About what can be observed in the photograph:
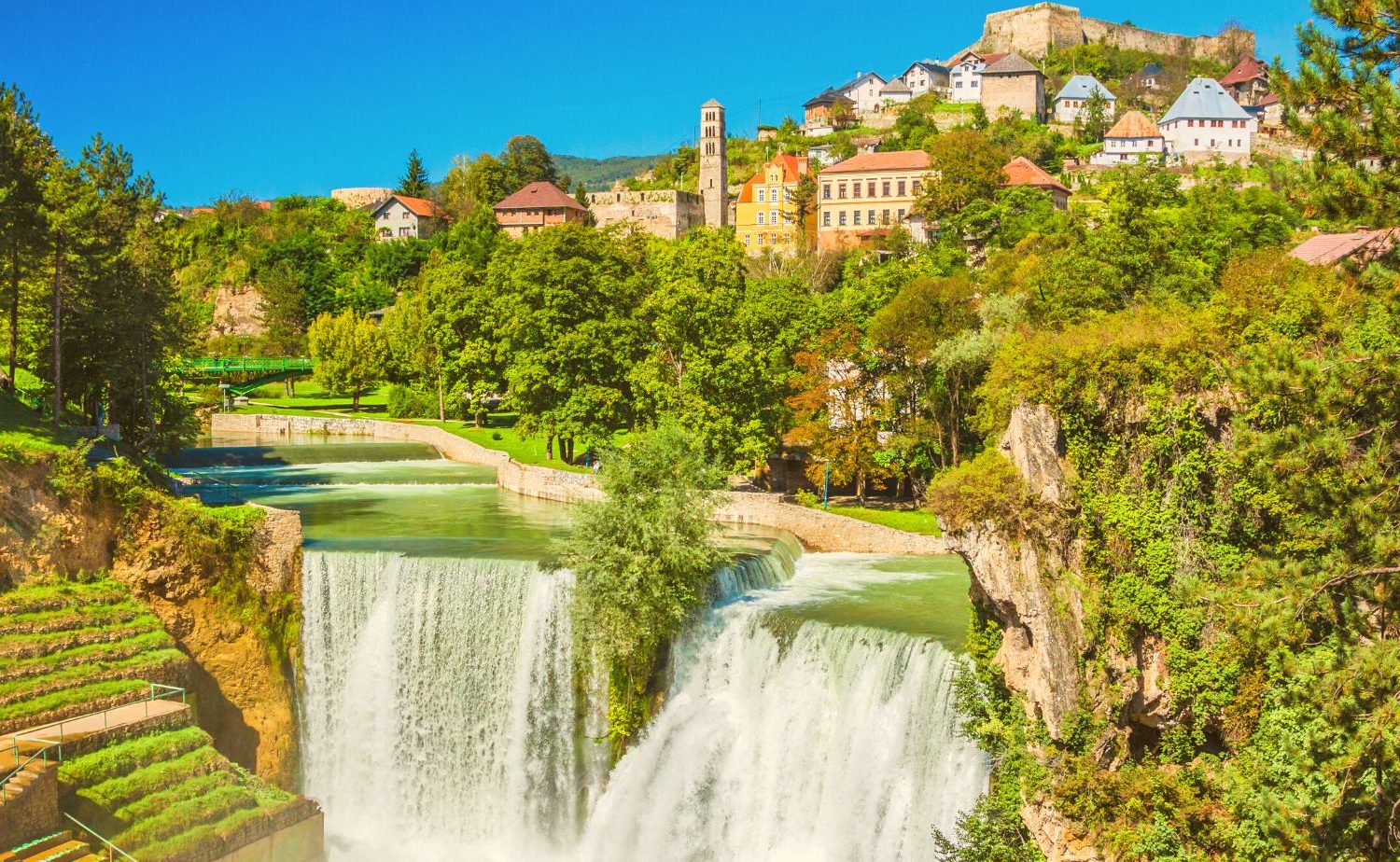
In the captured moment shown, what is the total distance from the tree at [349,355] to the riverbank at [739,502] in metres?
8.31

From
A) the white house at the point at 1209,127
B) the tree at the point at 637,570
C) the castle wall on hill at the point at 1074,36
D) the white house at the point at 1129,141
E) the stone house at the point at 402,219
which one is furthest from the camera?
the castle wall on hill at the point at 1074,36

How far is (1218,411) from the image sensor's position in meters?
19.6

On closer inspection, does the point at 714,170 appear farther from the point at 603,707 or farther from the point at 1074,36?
the point at 603,707

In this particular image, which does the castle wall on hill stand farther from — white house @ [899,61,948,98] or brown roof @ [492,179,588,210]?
brown roof @ [492,179,588,210]

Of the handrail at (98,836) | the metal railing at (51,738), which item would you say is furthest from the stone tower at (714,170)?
the handrail at (98,836)

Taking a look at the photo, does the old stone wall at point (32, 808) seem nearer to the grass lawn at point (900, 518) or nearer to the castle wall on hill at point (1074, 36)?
the grass lawn at point (900, 518)

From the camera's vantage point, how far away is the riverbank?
35.2 metres

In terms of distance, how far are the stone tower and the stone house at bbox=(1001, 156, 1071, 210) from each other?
3561cm

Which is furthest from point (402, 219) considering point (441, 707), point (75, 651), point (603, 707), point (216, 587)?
point (603, 707)

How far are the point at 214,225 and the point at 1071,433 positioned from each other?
102 meters

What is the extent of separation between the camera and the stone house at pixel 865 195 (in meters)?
86.4

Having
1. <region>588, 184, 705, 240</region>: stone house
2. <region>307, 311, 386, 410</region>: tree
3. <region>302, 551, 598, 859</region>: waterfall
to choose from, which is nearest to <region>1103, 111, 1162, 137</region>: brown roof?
<region>588, 184, 705, 240</region>: stone house

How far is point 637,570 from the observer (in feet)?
86.7

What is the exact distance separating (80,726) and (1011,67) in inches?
4159
